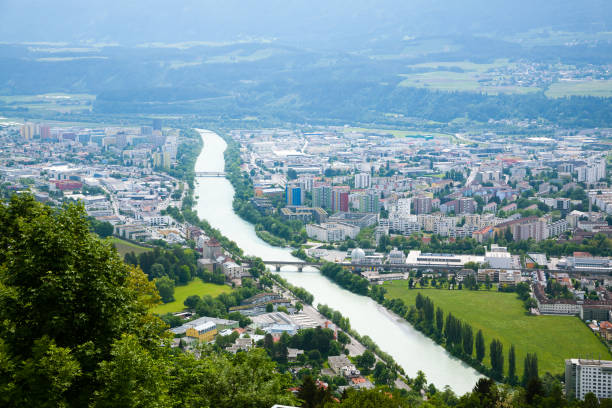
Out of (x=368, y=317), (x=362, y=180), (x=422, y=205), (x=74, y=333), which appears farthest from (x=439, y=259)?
(x=74, y=333)

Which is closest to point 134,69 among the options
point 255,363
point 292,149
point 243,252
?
point 292,149

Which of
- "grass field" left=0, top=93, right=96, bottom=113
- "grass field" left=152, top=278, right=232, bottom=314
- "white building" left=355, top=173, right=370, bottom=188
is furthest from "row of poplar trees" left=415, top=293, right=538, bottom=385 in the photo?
"grass field" left=0, top=93, right=96, bottom=113

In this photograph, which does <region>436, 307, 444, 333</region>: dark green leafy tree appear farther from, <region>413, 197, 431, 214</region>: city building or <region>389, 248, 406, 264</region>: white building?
<region>413, 197, 431, 214</region>: city building

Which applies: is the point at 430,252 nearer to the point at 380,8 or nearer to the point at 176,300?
the point at 176,300

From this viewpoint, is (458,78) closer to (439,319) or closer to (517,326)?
(517,326)

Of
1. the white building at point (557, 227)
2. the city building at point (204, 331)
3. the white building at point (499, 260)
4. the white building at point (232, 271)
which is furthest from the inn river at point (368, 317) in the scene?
the white building at point (557, 227)

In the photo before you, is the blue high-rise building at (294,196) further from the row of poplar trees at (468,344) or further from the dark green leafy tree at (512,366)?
the dark green leafy tree at (512,366)
